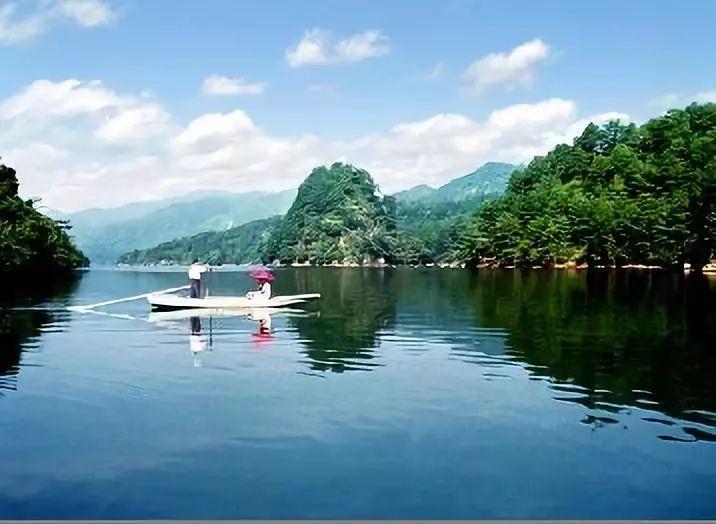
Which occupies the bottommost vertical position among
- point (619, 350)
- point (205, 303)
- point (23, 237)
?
point (619, 350)

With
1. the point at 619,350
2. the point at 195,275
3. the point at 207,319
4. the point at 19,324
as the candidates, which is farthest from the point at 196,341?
the point at 619,350

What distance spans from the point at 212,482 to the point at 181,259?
18792cm

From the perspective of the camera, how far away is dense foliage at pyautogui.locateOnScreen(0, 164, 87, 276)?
182 ft

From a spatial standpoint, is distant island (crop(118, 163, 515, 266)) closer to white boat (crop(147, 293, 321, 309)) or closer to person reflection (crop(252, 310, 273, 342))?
white boat (crop(147, 293, 321, 309))

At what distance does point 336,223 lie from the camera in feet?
509

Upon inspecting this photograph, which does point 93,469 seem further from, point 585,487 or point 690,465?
point 690,465

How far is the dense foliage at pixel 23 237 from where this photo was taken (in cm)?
5550

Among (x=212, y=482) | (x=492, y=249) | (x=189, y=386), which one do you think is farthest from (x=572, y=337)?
(x=492, y=249)

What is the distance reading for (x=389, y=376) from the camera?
15.1 m

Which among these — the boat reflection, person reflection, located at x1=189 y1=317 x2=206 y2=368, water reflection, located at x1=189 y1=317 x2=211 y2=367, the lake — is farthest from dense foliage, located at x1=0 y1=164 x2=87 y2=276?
the lake

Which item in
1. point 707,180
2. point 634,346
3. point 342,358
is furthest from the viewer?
point 707,180

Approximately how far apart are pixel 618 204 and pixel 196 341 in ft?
211

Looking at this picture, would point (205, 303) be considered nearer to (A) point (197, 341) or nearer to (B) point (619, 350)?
(A) point (197, 341)

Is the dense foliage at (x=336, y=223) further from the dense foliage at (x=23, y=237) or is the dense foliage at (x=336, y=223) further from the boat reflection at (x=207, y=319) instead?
the boat reflection at (x=207, y=319)
